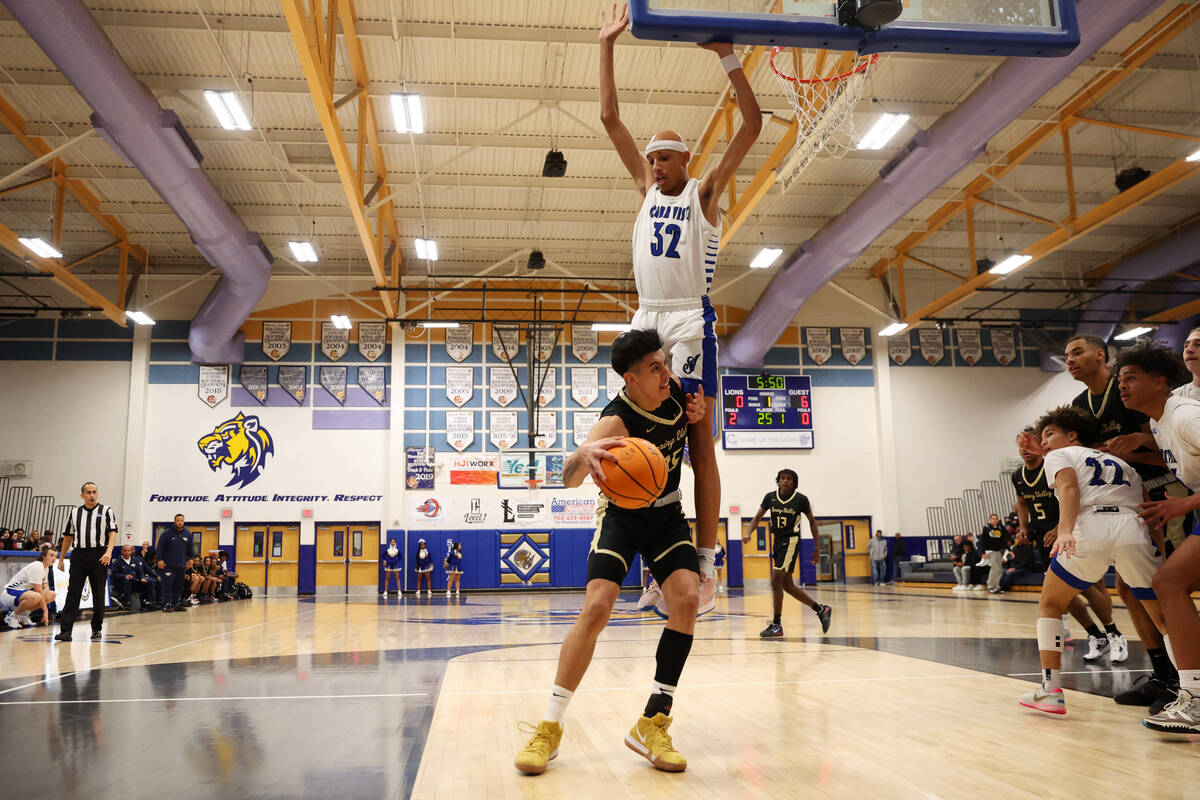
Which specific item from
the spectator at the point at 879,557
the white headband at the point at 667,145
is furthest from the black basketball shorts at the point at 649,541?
the spectator at the point at 879,557

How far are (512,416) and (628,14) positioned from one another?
815 inches

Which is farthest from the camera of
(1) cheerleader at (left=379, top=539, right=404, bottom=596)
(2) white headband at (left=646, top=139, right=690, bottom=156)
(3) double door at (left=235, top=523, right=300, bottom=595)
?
(3) double door at (left=235, top=523, right=300, bottom=595)

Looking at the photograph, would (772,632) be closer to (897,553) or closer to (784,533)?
(784,533)

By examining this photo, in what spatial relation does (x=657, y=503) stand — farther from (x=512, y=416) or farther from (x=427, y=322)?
(x=512, y=416)

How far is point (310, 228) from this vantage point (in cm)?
2205

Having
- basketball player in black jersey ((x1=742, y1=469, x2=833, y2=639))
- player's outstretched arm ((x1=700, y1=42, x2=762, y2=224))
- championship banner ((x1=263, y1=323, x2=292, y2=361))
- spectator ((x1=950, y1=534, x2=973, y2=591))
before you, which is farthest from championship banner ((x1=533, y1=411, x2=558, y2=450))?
player's outstretched arm ((x1=700, y1=42, x2=762, y2=224))

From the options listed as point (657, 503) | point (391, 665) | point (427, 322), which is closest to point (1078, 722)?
point (657, 503)

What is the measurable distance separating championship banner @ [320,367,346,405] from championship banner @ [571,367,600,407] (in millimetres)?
6620

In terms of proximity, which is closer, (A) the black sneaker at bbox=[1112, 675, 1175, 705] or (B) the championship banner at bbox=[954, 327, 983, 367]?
(A) the black sneaker at bbox=[1112, 675, 1175, 705]

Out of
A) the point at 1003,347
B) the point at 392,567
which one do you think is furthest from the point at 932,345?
the point at 392,567

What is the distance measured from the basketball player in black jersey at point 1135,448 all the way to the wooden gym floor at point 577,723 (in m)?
0.34

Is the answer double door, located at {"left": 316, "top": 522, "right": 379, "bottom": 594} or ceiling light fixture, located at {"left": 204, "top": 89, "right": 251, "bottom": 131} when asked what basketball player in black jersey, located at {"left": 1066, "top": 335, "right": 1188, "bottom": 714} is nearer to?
ceiling light fixture, located at {"left": 204, "top": 89, "right": 251, "bottom": 131}

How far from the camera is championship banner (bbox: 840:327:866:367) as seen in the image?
85.0ft

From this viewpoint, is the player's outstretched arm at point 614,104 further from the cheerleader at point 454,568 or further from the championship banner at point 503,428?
the championship banner at point 503,428
